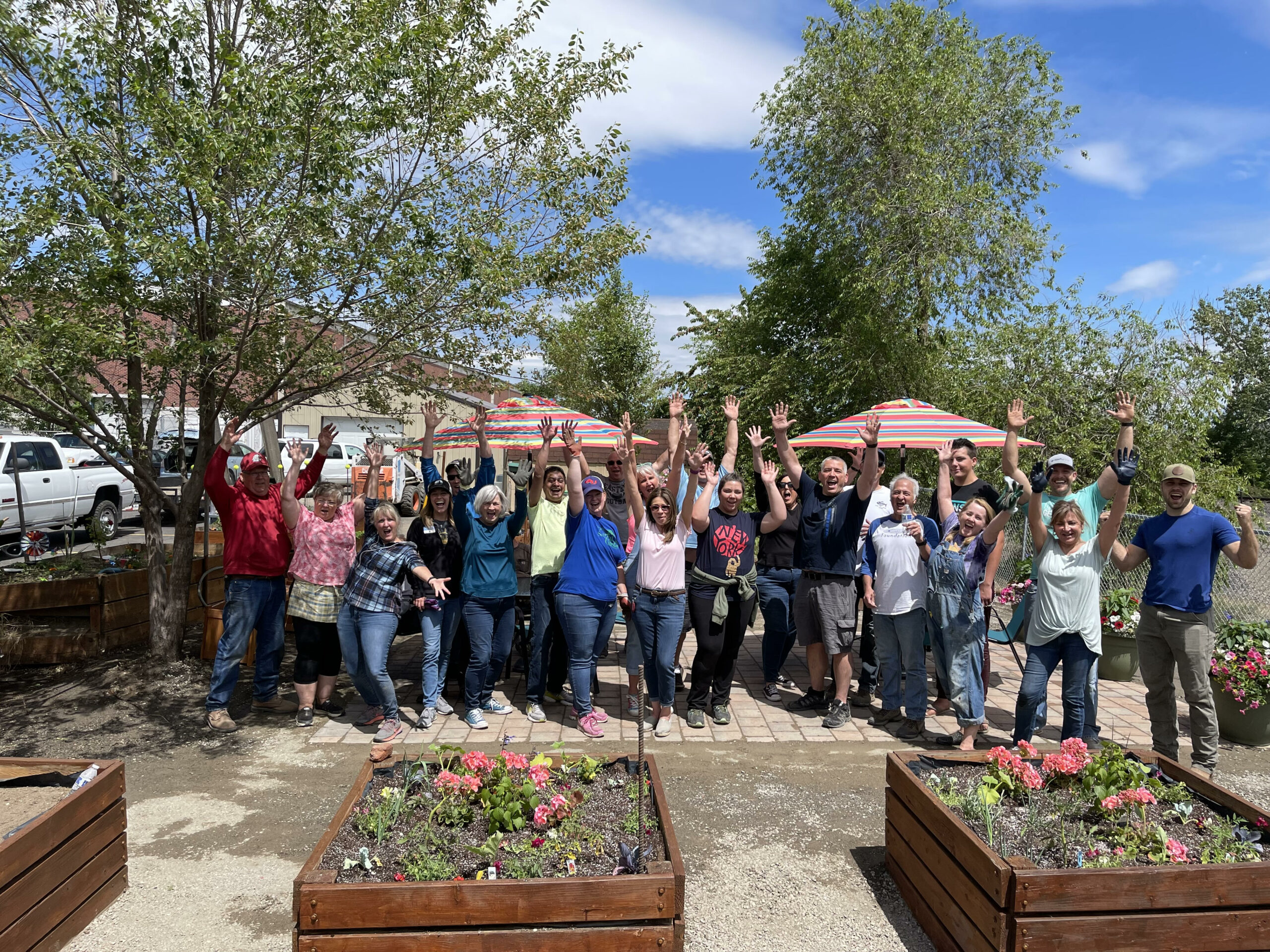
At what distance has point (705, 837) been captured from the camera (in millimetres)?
4379

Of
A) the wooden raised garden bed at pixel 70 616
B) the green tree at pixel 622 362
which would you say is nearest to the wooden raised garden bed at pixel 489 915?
the wooden raised garden bed at pixel 70 616

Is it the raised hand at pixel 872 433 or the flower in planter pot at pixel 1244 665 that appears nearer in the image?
the raised hand at pixel 872 433

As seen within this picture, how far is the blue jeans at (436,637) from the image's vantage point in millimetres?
5980

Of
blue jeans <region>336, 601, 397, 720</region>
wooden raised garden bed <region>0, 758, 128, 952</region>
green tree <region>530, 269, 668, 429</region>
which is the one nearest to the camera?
wooden raised garden bed <region>0, 758, 128, 952</region>

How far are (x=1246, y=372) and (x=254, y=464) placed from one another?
1953 inches

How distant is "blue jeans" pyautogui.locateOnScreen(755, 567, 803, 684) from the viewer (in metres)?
6.89

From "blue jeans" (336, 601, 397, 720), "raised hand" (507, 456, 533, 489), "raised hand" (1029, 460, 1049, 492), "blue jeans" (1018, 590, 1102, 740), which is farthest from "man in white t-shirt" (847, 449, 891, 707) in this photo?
"blue jeans" (336, 601, 397, 720)

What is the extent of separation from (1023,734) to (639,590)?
259cm

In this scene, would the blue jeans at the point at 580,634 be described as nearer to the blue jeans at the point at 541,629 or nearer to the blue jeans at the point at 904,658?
A: the blue jeans at the point at 541,629

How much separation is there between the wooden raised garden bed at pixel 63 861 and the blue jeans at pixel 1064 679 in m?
4.81

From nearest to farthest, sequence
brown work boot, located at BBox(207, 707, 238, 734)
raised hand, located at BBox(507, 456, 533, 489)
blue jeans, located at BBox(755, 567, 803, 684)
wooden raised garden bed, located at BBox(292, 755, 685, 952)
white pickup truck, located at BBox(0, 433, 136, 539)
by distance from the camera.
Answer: wooden raised garden bed, located at BBox(292, 755, 685, 952) < brown work boot, located at BBox(207, 707, 238, 734) < raised hand, located at BBox(507, 456, 533, 489) < blue jeans, located at BBox(755, 567, 803, 684) < white pickup truck, located at BBox(0, 433, 136, 539)

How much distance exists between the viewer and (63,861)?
10.8 feet

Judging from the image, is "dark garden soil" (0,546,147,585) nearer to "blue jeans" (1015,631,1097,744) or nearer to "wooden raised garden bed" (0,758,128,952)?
"wooden raised garden bed" (0,758,128,952)

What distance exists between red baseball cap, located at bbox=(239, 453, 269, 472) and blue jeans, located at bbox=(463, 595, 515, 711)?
1.78m
